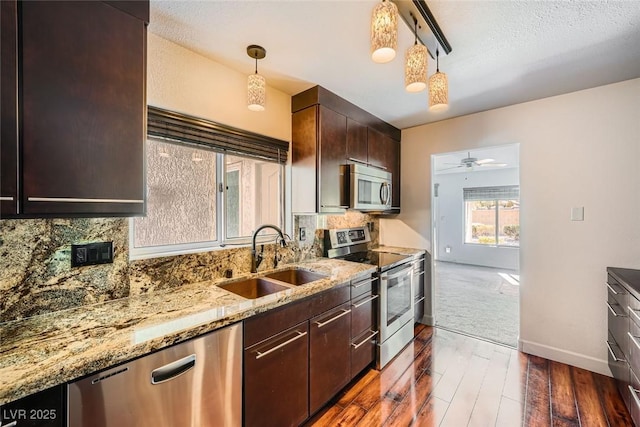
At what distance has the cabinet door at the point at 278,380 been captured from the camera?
1.35 m

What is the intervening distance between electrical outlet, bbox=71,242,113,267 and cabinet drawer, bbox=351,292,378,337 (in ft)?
5.30

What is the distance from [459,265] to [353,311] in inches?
234

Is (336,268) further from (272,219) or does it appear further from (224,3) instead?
(224,3)

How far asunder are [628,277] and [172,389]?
3.00 meters

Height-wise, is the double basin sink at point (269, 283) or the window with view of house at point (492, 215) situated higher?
the window with view of house at point (492, 215)

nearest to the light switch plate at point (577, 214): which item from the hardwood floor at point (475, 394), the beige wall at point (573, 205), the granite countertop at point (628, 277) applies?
the beige wall at point (573, 205)

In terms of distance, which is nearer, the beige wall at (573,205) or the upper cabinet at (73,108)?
the upper cabinet at (73,108)

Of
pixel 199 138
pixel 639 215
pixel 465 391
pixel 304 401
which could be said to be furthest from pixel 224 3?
pixel 639 215

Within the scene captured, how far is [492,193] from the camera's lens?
6531mm

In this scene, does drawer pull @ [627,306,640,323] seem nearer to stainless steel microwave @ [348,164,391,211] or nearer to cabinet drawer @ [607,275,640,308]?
cabinet drawer @ [607,275,640,308]

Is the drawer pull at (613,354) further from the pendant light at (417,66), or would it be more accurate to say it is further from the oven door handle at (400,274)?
the pendant light at (417,66)

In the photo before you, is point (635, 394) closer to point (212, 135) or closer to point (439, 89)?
point (439, 89)

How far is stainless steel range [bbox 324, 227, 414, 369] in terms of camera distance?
2.31 metres

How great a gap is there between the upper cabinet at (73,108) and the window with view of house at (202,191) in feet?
1.36
